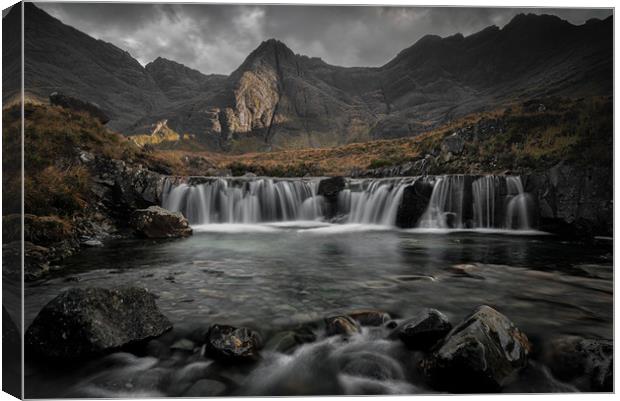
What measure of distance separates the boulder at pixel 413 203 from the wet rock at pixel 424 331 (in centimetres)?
719

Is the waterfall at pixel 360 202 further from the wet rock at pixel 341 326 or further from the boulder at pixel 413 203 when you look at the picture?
the wet rock at pixel 341 326

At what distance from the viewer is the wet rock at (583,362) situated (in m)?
2.19

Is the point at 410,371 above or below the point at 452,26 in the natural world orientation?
below

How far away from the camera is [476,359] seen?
6.67 ft

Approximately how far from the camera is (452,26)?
10.8 ft

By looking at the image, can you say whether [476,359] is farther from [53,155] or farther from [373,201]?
[53,155]

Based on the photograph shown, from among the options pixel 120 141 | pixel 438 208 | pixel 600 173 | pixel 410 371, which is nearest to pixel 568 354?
pixel 410 371

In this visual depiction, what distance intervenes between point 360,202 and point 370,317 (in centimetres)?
851

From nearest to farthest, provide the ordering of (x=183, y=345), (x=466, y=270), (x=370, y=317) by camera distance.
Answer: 1. (x=183, y=345)
2. (x=370, y=317)
3. (x=466, y=270)

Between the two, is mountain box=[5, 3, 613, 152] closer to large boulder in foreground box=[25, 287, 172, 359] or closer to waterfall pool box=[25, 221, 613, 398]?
large boulder in foreground box=[25, 287, 172, 359]

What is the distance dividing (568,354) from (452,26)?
2.98 m

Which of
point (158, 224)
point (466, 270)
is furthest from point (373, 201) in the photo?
point (466, 270)

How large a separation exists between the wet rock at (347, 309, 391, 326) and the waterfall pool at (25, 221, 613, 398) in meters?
0.15

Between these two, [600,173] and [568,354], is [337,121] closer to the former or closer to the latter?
[600,173]
